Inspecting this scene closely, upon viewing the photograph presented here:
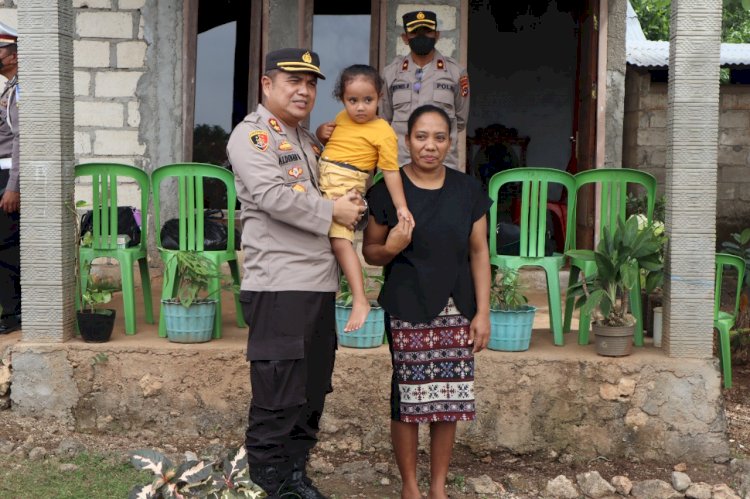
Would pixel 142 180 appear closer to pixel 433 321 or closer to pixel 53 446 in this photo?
pixel 53 446

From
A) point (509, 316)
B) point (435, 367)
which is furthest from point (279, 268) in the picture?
point (509, 316)

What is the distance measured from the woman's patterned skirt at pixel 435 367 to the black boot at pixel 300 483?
43cm

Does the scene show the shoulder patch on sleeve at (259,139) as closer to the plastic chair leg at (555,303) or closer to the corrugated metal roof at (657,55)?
the plastic chair leg at (555,303)

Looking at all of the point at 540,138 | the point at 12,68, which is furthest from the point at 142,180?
the point at 540,138

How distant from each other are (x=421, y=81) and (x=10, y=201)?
2.54 metres

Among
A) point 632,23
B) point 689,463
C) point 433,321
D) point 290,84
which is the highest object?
point 632,23

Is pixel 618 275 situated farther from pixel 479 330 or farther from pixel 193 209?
pixel 193 209

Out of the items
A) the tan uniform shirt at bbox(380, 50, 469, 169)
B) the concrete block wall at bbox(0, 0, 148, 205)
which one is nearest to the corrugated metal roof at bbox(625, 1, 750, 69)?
the tan uniform shirt at bbox(380, 50, 469, 169)

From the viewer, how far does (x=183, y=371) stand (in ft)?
16.0

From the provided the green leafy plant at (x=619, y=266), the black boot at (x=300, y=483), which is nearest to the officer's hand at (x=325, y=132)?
the black boot at (x=300, y=483)

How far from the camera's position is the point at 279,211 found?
3361 mm

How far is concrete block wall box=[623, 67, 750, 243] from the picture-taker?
1080cm

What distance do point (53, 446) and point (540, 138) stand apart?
893 cm

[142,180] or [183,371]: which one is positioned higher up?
[142,180]
